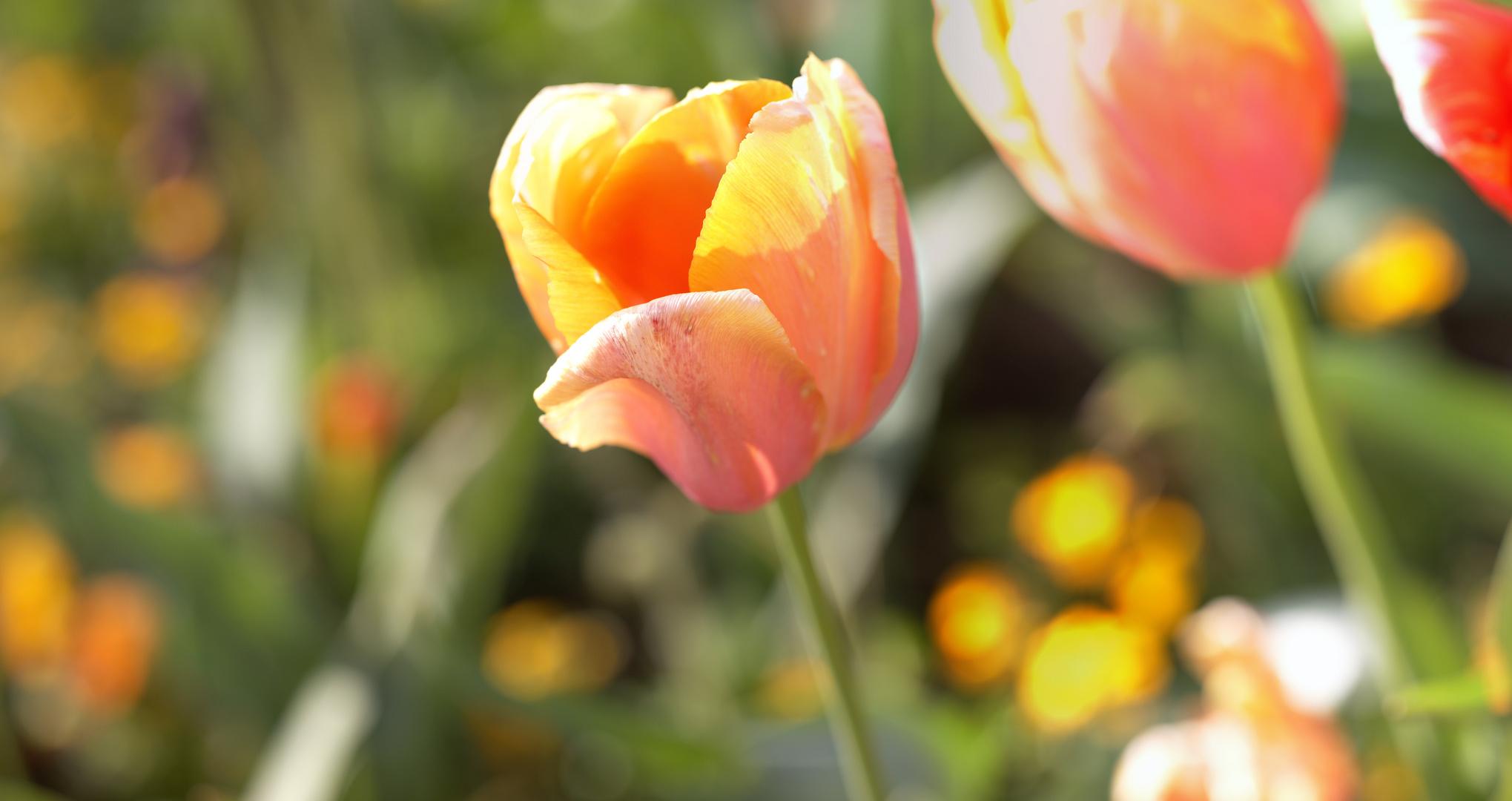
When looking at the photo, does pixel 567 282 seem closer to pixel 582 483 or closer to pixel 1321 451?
pixel 1321 451

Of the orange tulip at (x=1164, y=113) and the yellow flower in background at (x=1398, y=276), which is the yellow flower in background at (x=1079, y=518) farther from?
the orange tulip at (x=1164, y=113)

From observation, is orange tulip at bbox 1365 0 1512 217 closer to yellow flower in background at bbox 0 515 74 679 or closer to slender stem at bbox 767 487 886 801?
slender stem at bbox 767 487 886 801

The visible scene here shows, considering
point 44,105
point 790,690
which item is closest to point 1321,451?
point 790,690

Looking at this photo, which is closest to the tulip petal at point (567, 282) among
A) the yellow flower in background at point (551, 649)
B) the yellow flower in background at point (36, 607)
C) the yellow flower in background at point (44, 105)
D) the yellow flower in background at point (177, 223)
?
the yellow flower in background at point (551, 649)

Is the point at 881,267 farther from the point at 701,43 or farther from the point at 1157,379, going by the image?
the point at 701,43

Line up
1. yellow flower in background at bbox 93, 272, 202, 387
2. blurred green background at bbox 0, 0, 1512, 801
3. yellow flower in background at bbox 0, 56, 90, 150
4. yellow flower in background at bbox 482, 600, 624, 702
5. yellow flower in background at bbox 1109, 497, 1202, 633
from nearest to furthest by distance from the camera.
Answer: blurred green background at bbox 0, 0, 1512, 801 < yellow flower in background at bbox 1109, 497, 1202, 633 < yellow flower in background at bbox 482, 600, 624, 702 < yellow flower in background at bbox 93, 272, 202, 387 < yellow flower in background at bbox 0, 56, 90, 150

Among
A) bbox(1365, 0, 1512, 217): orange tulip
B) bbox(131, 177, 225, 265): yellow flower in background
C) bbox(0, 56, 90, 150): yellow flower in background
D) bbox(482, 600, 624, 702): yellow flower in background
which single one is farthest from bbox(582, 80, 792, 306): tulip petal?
bbox(0, 56, 90, 150): yellow flower in background
